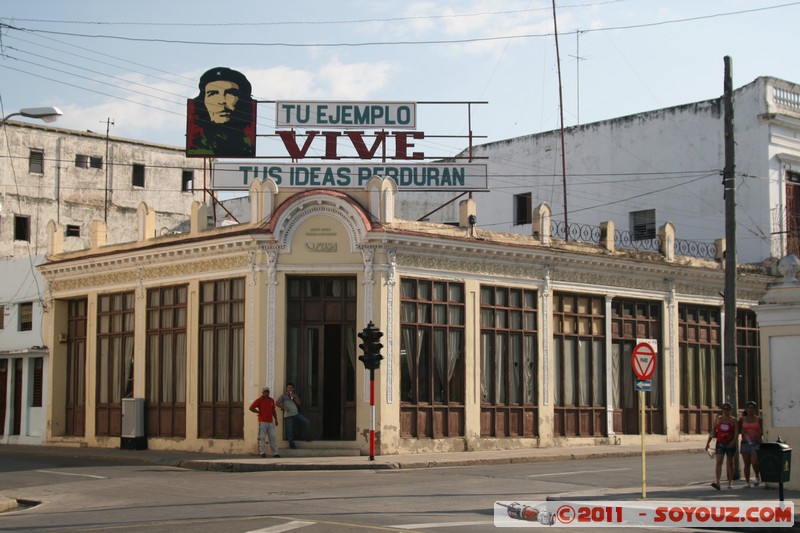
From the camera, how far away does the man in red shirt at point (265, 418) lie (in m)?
26.8

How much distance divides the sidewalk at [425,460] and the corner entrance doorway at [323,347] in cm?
186

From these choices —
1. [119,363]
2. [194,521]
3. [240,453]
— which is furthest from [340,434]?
[194,521]

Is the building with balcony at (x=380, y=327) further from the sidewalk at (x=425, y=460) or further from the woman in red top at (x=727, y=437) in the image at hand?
the woman in red top at (x=727, y=437)

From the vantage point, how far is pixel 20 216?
47.7 metres

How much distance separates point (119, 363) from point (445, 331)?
401 inches

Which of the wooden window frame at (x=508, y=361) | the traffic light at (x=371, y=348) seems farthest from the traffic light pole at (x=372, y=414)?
the wooden window frame at (x=508, y=361)

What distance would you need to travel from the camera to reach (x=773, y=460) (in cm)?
1708

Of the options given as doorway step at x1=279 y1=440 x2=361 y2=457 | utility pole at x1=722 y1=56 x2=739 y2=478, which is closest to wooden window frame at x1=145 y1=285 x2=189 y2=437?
doorway step at x1=279 y1=440 x2=361 y2=457

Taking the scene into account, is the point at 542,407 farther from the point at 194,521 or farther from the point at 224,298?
the point at 194,521

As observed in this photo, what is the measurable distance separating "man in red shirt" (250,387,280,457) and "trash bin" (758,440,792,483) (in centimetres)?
1281

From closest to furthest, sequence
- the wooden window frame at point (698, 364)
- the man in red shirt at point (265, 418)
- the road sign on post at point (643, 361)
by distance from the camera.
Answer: the road sign on post at point (643, 361)
the man in red shirt at point (265, 418)
the wooden window frame at point (698, 364)

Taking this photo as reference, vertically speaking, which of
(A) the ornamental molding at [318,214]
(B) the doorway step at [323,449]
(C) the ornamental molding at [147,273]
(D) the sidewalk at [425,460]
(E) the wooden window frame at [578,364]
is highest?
(A) the ornamental molding at [318,214]

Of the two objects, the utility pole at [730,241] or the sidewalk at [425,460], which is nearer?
the sidewalk at [425,460]

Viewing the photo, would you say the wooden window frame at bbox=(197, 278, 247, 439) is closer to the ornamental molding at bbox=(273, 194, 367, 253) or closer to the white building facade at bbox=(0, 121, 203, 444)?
the ornamental molding at bbox=(273, 194, 367, 253)
